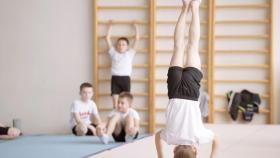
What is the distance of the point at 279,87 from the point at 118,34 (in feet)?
8.44

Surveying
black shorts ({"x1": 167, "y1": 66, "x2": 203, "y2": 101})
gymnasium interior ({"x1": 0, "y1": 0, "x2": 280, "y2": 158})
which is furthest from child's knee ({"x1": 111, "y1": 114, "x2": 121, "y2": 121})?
black shorts ({"x1": 167, "y1": 66, "x2": 203, "y2": 101})

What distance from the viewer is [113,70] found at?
818 centimetres

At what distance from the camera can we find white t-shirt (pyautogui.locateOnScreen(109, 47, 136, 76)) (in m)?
8.13

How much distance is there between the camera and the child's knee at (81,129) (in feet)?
23.6

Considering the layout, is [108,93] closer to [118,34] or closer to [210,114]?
[118,34]

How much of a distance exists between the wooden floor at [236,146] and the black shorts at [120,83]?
136 cm

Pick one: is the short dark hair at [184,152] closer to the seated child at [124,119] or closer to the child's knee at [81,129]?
the seated child at [124,119]

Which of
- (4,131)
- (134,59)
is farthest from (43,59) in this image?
(4,131)

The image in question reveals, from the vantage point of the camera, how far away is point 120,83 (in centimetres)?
812

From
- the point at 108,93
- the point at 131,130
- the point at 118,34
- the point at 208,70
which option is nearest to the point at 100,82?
the point at 108,93

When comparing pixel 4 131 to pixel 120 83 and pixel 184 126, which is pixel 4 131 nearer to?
pixel 184 126

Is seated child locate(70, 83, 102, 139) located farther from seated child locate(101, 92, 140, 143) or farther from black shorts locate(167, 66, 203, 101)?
black shorts locate(167, 66, 203, 101)

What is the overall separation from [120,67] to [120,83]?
0.79 ft

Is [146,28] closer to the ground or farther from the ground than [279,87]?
farther from the ground
